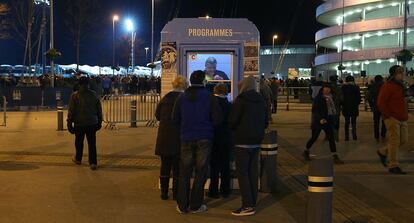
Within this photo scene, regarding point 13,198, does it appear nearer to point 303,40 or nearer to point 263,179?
point 263,179

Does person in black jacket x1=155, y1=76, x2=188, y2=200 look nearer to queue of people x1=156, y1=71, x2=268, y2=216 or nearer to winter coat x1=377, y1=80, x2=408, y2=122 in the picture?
queue of people x1=156, y1=71, x2=268, y2=216

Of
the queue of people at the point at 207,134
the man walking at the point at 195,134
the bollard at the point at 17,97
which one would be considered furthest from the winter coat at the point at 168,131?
the bollard at the point at 17,97

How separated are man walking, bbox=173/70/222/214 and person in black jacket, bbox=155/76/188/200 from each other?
401 millimetres

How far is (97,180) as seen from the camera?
378 inches

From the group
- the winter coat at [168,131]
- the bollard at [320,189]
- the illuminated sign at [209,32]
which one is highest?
the illuminated sign at [209,32]

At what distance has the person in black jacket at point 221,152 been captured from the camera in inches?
313

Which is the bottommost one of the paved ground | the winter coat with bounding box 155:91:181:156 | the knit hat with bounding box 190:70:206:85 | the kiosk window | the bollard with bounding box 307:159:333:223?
the paved ground

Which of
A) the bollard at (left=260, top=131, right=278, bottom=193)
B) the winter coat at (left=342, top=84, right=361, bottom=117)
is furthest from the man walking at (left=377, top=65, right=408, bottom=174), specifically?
the winter coat at (left=342, top=84, right=361, bottom=117)

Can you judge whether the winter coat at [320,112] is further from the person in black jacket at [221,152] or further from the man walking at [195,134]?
the man walking at [195,134]

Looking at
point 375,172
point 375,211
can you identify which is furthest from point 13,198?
point 375,172

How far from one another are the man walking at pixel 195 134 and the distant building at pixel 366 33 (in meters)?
55.9

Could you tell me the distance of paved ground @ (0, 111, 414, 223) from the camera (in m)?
7.28

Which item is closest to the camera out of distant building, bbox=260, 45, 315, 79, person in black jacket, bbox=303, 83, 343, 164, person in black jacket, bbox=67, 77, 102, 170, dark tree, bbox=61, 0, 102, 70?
person in black jacket, bbox=67, 77, 102, 170

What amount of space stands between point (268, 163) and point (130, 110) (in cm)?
1153
